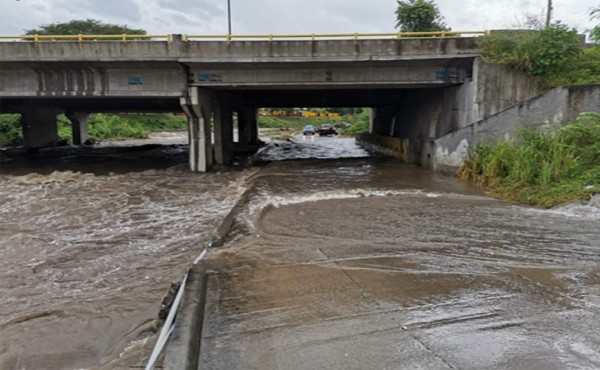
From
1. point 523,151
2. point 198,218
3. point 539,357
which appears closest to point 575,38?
point 523,151

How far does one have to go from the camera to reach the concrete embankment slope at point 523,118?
1341 centimetres

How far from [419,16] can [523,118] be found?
2007 centimetres

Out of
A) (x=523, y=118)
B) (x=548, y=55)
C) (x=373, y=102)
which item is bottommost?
(x=523, y=118)

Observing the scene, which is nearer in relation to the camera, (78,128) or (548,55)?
(548,55)

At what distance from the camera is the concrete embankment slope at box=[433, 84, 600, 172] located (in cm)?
1341

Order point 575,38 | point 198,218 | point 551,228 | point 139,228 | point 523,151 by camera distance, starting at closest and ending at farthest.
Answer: point 551,228 → point 139,228 → point 198,218 → point 523,151 → point 575,38

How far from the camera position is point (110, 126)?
181ft

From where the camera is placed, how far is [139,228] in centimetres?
1005

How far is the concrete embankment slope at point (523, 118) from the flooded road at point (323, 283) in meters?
4.29

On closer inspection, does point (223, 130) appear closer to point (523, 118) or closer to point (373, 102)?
point (373, 102)

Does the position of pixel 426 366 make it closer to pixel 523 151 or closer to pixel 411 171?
pixel 523 151

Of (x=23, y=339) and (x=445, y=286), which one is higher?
(x=445, y=286)

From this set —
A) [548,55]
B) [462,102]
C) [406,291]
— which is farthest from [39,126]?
[406,291]

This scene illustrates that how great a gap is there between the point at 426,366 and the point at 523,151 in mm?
11607
